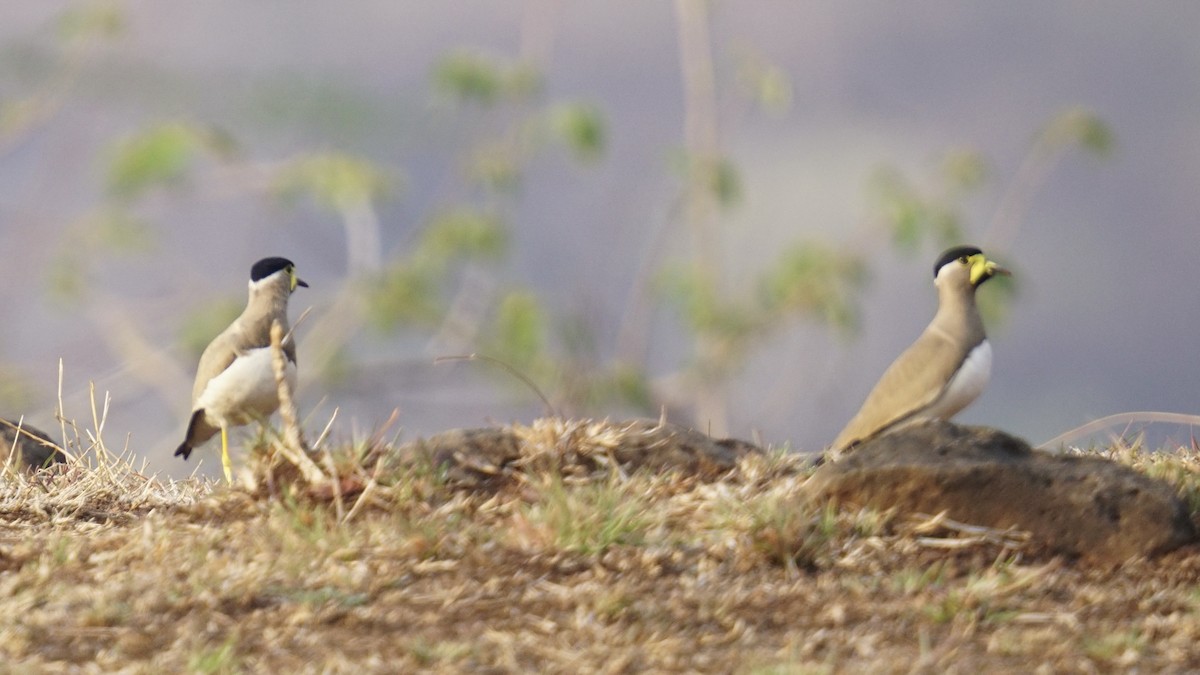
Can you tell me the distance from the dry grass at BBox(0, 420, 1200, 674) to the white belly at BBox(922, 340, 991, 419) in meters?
1.32

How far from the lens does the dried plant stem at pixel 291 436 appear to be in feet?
14.6

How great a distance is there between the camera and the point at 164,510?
517 centimetres

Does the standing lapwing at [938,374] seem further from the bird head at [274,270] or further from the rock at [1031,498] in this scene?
the bird head at [274,270]

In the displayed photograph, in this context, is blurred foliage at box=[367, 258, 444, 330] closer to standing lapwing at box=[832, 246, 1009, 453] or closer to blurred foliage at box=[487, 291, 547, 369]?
blurred foliage at box=[487, 291, 547, 369]

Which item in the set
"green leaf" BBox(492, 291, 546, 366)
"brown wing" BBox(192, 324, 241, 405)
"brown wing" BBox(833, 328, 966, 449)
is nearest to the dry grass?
"brown wing" BBox(833, 328, 966, 449)

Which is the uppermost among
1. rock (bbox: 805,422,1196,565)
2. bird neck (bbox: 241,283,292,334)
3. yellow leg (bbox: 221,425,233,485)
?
bird neck (bbox: 241,283,292,334)

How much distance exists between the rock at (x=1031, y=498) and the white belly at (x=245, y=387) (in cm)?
292

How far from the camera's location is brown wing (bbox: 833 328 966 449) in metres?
5.92

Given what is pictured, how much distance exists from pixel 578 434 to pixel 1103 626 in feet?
6.09

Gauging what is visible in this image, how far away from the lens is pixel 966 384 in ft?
19.7

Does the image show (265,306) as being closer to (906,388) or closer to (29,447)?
(29,447)

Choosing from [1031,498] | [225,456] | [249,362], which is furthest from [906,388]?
[225,456]

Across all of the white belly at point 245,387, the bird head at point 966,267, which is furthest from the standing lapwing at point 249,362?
the bird head at point 966,267

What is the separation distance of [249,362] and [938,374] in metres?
3.08
